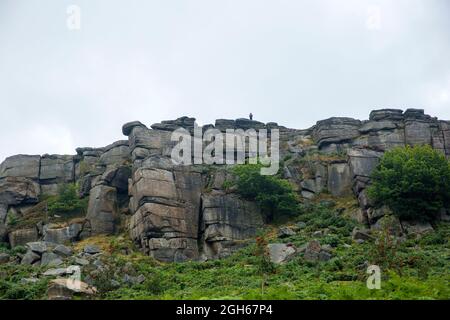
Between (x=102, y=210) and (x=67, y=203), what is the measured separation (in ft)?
14.6

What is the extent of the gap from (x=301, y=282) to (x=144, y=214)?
18.9 m

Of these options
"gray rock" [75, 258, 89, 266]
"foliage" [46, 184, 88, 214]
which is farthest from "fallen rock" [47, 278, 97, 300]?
"foliage" [46, 184, 88, 214]

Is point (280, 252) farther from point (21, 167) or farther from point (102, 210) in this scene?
point (21, 167)

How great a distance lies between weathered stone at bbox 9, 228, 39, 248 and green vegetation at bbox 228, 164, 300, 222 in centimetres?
1706

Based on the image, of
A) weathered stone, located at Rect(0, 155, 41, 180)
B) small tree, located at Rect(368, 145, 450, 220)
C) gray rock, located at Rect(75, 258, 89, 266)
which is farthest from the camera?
weathered stone, located at Rect(0, 155, 41, 180)

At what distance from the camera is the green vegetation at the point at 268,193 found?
51500 millimetres

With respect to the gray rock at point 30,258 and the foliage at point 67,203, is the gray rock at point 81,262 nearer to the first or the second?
the gray rock at point 30,258

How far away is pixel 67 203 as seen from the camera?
55.0 metres

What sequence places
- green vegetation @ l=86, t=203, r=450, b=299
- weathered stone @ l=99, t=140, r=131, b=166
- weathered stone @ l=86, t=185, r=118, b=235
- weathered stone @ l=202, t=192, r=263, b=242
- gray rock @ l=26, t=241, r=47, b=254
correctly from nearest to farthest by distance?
green vegetation @ l=86, t=203, r=450, b=299
gray rock @ l=26, t=241, r=47, b=254
weathered stone @ l=202, t=192, r=263, b=242
weathered stone @ l=86, t=185, r=118, b=235
weathered stone @ l=99, t=140, r=131, b=166

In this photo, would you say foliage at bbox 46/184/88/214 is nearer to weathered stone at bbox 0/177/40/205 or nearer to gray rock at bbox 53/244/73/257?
weathered stone at bbox 0/177/40/205

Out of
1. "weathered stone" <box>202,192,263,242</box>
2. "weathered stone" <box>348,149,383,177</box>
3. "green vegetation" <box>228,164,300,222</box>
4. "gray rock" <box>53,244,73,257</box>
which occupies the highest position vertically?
"weathered stone" <box>348,149,383,177</box>

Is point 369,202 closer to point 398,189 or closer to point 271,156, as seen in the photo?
point 398,189

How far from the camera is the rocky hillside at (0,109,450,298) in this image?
4712 cm

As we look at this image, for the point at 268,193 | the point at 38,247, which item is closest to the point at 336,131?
the point at 268,193
